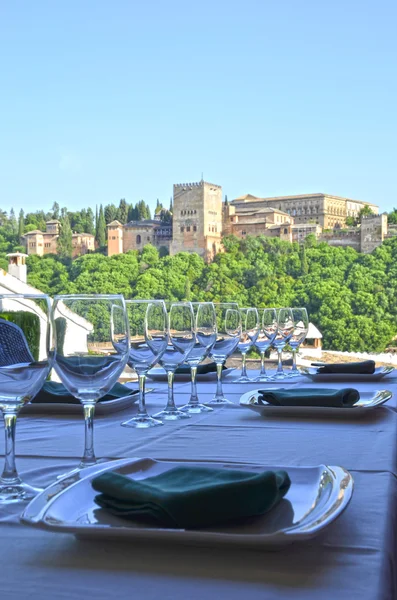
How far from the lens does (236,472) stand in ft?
1.76

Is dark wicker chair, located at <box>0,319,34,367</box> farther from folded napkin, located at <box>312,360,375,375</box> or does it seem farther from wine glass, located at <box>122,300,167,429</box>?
folded napkin, located at <box>312,360,375,375</box>

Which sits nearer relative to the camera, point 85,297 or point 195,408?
point 85,297

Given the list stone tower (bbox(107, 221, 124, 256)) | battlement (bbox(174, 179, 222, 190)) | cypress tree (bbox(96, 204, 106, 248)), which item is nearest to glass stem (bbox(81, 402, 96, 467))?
stone tower (bbox(107, 221, 124, 256))

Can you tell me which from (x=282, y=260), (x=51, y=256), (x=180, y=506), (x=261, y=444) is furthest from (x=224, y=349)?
(x=51, y=256)

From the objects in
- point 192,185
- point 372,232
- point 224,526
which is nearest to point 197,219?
point 192,185

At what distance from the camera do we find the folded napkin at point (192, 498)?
458mm

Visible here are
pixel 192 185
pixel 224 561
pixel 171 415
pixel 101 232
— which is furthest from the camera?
pixel 192 185

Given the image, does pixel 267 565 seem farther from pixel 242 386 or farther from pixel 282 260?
pixel 282 260

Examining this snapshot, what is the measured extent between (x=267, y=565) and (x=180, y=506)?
68 millimetres

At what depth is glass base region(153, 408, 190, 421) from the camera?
1.02 m

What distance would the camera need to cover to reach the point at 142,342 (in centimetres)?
92

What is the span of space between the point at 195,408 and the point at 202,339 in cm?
10

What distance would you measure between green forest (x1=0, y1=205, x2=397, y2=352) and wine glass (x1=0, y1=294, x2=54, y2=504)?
24.4 metres

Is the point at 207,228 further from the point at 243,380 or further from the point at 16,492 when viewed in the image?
the point at 16,492
